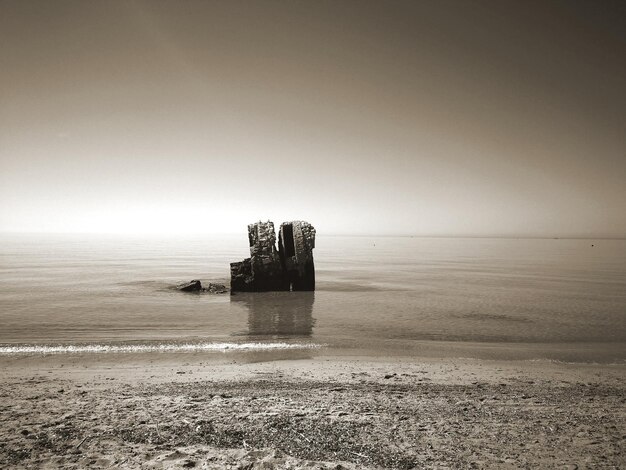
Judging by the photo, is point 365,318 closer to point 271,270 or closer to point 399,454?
point 271,270

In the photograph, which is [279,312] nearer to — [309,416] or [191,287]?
[191,287]

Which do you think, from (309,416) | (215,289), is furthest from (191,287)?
(309,416)

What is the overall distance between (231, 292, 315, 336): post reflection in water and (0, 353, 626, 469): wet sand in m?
3.84

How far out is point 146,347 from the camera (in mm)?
9875

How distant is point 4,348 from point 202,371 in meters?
6.08

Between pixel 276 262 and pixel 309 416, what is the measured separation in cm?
1483

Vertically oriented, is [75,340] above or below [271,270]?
below

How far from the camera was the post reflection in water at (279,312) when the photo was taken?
11961 millimetres

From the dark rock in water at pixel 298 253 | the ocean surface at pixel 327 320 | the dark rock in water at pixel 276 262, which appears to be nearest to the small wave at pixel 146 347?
the ocean surface at pixel 327 320

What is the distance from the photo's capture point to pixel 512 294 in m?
20.0

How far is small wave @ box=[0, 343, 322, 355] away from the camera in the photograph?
9383mm

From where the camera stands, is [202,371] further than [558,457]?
Yes

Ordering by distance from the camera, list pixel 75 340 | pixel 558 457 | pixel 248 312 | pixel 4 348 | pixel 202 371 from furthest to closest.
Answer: pixel 248 312 → pixel 75 340 → pixel 4 348 → pixel 202 371 → pixel 558 457

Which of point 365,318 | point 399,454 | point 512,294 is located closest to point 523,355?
point 365,318
